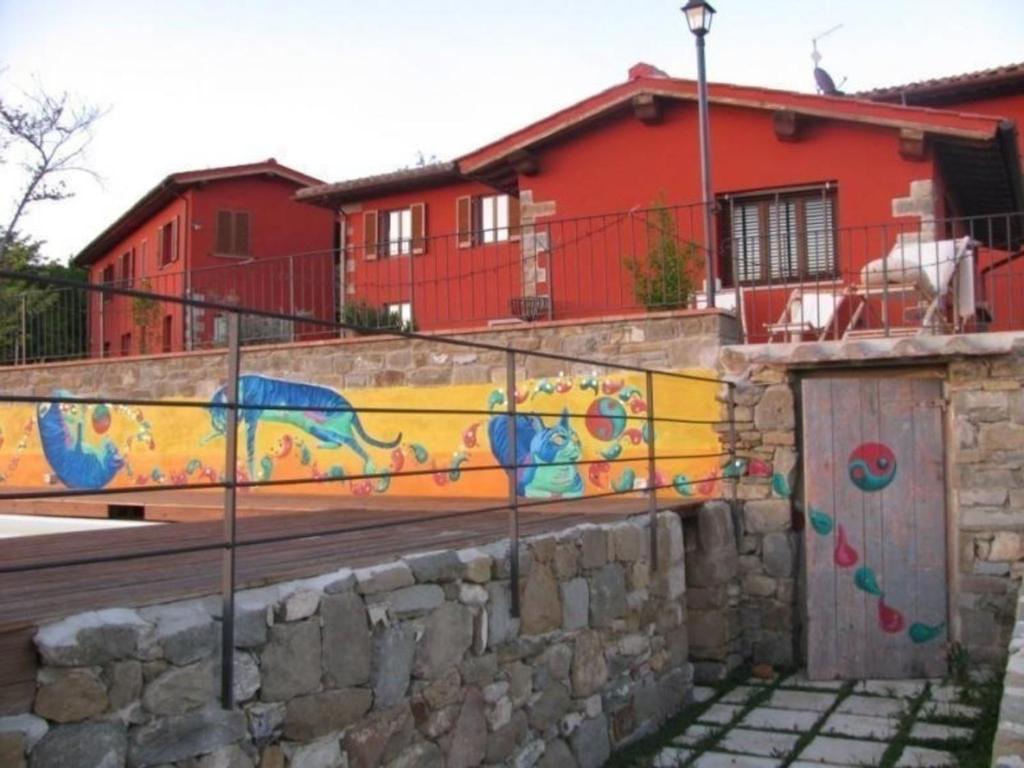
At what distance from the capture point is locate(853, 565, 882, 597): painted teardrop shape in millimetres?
7305

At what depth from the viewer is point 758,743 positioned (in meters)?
5.71

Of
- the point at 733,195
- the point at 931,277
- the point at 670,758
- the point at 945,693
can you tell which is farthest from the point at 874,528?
the point at 733,195

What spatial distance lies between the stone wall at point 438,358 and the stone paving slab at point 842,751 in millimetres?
3028

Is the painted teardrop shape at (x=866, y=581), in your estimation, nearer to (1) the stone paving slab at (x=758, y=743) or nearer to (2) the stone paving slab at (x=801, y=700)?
(2) the stone paving slab at (x=801, y=700)

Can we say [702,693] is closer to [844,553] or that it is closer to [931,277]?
[844,553]

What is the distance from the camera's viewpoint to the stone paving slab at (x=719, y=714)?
244 inches

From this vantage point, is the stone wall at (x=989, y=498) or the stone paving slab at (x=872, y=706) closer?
A: the stone paving slab at (x=872, y=706)

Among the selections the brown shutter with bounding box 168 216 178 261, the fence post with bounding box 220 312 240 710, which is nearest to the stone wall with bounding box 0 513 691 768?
the fence post with bounding box 220 312 240 710

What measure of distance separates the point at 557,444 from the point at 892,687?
119 inches

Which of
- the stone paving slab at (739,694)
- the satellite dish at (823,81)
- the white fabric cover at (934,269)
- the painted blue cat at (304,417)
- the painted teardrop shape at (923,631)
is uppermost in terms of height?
the satellite dish at (823,81)

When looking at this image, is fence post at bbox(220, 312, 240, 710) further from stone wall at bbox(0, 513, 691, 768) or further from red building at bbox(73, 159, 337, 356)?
red building at bbox(73, 159, 337, 356)

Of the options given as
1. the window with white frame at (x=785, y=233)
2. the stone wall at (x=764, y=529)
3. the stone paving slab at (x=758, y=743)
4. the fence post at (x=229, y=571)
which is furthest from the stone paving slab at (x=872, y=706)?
the window with white frame at (x=785, y=233)

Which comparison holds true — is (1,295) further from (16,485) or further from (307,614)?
(307,614)

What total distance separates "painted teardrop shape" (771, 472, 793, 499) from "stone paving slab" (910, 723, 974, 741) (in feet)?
6.36
